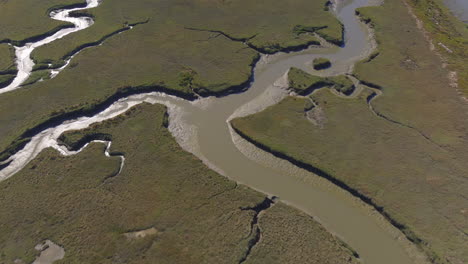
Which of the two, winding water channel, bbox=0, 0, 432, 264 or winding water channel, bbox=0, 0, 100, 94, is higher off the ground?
winding water channel, bbox=0, 0, 100, 94

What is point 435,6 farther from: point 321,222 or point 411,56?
point 321,222

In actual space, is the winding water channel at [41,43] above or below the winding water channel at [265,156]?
above

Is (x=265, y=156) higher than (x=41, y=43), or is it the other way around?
(x=41, y=43)

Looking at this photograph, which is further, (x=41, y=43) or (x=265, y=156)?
(x=41, y=43)

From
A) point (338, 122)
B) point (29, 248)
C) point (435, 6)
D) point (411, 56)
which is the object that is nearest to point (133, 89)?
point (29, 248)
